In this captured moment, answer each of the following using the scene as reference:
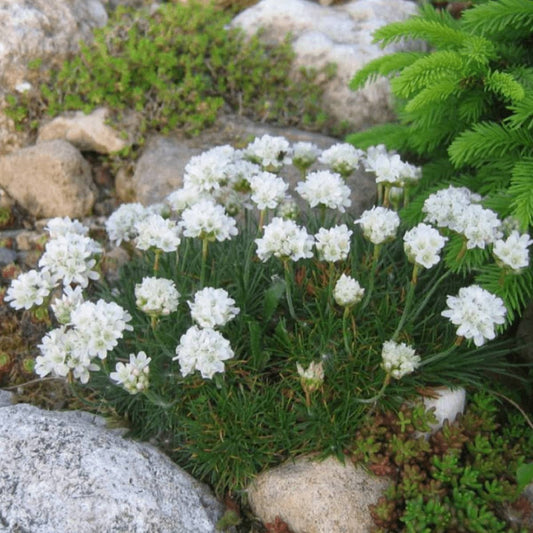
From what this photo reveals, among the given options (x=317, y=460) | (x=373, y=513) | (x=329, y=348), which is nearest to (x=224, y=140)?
(x=329, y=348)

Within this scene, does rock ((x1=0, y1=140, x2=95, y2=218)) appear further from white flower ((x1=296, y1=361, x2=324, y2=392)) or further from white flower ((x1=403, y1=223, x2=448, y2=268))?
white flower ((x1=403, y1=223, x2=448, y2=268))

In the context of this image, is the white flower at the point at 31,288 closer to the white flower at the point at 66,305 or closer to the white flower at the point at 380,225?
the white flower at the point at 66,305

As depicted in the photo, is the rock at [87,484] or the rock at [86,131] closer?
the rock at [87,484]

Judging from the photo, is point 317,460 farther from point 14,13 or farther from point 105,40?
point 14,13

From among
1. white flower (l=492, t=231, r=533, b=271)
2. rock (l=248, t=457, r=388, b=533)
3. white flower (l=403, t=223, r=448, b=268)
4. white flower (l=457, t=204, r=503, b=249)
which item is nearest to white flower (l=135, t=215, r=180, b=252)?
white flower (l=403, t=223, r=448, b=268)

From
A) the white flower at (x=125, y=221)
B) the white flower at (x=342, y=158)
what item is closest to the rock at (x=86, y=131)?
the white flower at (x=125, y=221)

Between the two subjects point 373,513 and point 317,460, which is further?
point 317,460
